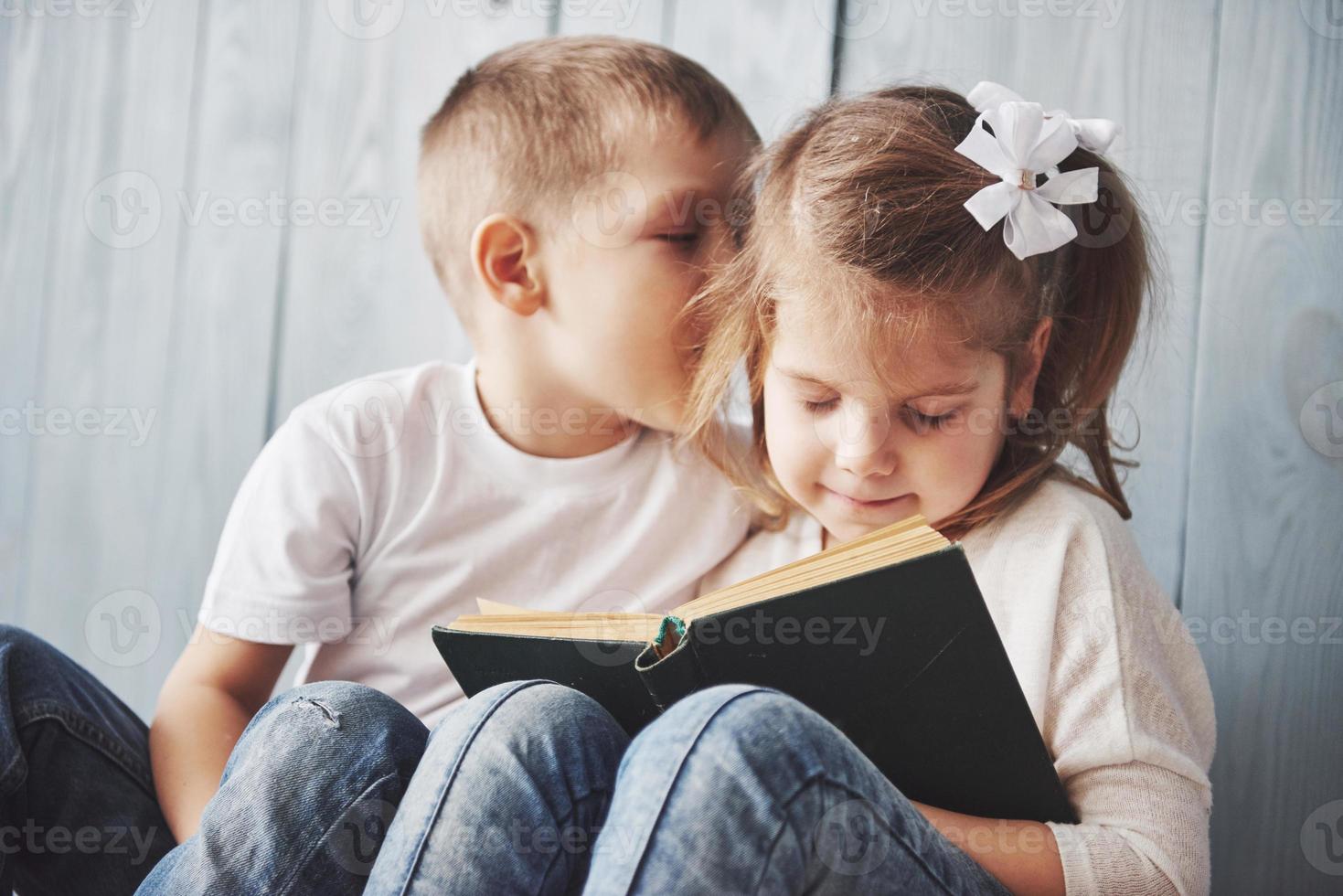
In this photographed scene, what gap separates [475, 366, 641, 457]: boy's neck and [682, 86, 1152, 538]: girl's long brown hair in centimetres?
13

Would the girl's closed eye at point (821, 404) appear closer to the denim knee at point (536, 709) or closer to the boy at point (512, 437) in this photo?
the boy at point (512, 437)

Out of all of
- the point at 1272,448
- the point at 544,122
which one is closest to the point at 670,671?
the point at 544,122

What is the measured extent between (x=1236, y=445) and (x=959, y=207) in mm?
494

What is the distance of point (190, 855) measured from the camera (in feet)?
2.59

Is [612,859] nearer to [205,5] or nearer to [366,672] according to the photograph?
[366,672]

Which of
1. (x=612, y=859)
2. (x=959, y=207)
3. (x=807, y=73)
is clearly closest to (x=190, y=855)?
(x=612, y=859)

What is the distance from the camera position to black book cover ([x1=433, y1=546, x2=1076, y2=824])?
0.74 meters

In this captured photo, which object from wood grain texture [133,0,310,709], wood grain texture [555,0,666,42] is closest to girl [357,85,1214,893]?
wood grain texture [555,0,666,42]

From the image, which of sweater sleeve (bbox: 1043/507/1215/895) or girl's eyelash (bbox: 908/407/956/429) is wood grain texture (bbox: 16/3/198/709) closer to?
girl's eyelash (bbox: 908/407/956/429)

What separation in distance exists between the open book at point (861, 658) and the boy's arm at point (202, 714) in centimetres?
28

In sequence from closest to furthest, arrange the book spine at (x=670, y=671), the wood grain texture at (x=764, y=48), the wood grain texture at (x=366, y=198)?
the book spine at (x=670, y=671) → the wood grain texture at (x=764, y=48) → the wood grain texture at (x=366, y=198)

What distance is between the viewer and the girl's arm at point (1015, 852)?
81 cm

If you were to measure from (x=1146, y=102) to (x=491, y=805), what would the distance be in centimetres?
99

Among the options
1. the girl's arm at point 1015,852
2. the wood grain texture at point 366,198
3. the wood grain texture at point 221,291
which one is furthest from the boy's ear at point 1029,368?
the wood grain texture at point 221,291
